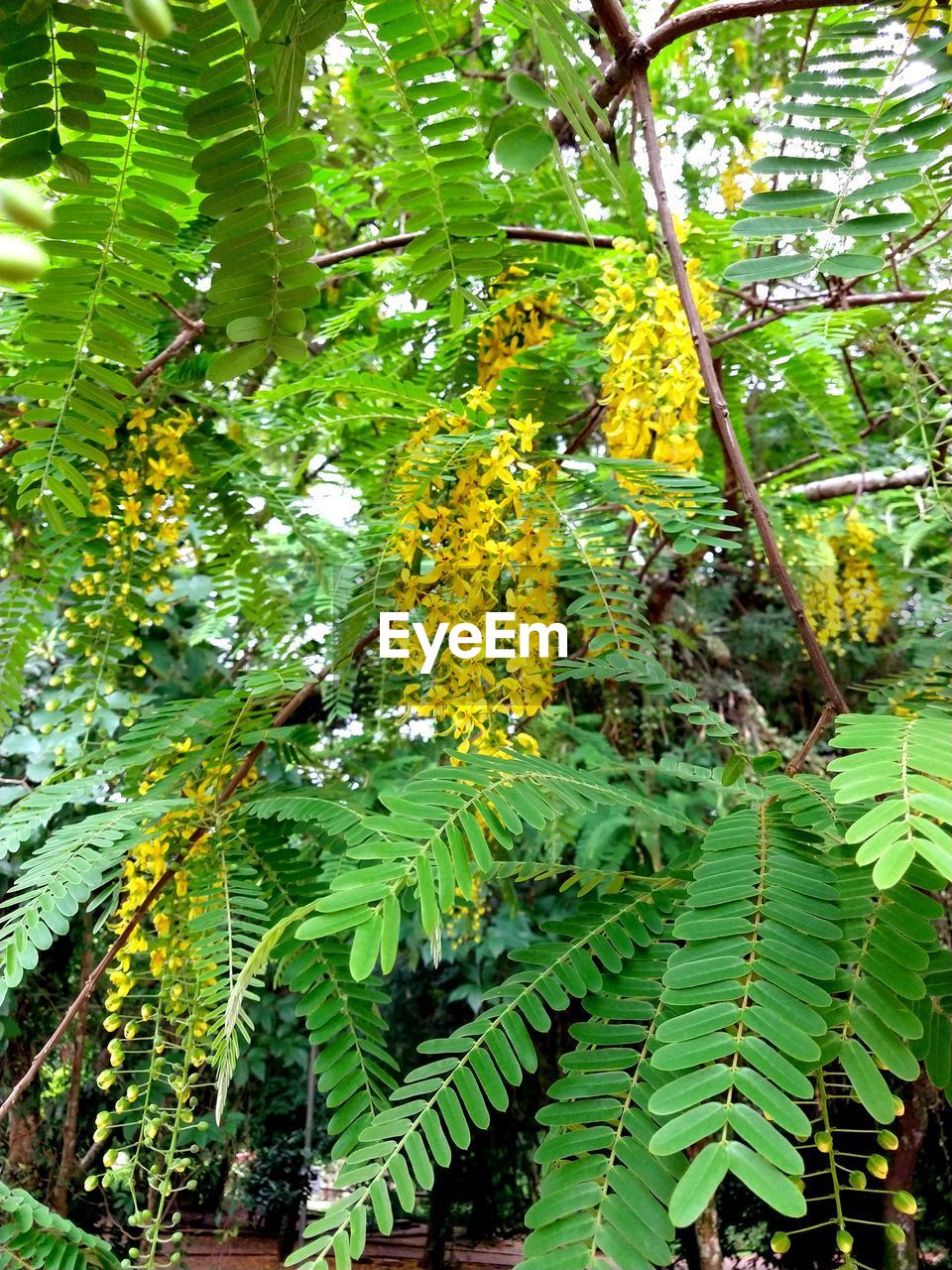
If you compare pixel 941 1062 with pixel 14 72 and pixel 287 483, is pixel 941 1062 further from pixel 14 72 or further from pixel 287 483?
pixel 287 483

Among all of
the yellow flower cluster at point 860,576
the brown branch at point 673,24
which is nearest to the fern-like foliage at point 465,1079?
the brown branch at point 673,24

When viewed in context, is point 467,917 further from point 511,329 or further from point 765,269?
point 765,269

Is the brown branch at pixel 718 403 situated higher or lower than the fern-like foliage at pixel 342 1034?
higher

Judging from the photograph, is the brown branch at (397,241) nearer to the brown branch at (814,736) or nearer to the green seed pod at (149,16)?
the brown branch at (814,736)

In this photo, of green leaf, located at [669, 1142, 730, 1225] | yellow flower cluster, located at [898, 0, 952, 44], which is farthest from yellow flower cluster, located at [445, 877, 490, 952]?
yellow flower cluster, located at [898, 0, 952, 44]

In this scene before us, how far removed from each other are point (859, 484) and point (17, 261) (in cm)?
155

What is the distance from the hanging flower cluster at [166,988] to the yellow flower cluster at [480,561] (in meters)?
0.25

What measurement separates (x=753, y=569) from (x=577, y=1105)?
1686mm

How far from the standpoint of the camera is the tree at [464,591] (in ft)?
1.46

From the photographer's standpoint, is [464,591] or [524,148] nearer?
[524,148]

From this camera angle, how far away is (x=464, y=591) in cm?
87

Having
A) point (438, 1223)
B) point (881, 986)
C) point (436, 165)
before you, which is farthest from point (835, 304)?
point (438, 1223)

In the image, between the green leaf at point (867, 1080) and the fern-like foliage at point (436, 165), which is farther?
the fern-like foliage at point (436, 165)

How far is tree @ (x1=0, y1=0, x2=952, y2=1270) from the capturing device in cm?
44
